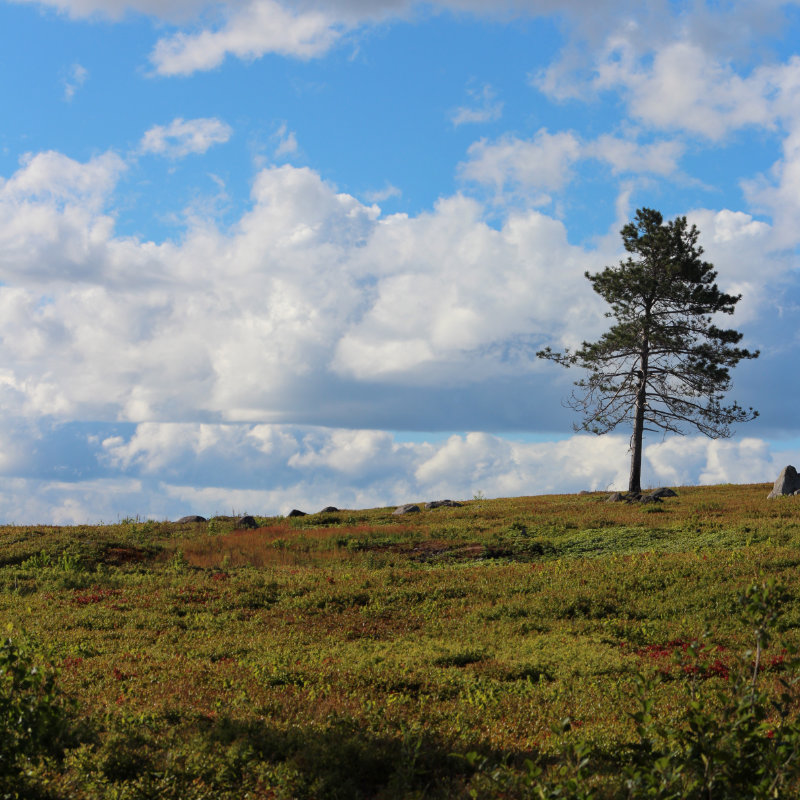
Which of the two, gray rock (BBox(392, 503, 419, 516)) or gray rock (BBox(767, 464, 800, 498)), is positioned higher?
gray rock (BBox(767, 464, 800, 498))

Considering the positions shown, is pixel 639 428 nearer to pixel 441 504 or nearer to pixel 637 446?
pixel 637 446

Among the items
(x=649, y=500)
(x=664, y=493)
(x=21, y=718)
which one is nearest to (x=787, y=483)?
(x=664, y=493)

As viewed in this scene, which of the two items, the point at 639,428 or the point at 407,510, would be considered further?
the point at 639,428

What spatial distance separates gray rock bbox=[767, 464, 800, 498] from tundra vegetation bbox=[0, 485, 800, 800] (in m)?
10.5

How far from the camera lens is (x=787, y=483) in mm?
38969

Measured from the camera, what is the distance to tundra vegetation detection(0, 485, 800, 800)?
6.52m

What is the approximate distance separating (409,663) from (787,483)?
110ft

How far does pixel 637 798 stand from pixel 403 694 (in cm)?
444

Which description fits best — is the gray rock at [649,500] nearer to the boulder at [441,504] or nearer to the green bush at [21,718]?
the boulder at [441,504]

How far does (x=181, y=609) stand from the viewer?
17469 millimetres

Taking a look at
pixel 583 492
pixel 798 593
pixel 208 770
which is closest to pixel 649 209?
pixel 583 492

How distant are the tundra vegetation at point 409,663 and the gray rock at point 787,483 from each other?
10528 millimetres

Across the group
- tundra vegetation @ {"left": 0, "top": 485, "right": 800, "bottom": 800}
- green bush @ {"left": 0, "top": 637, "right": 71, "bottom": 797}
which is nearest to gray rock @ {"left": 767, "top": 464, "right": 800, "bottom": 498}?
tundra vegetation @ {"left": 0, "top": 485, "right": 800, "bottom": 800}

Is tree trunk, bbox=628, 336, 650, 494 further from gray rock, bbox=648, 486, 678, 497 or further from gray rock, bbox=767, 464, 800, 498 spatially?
gray rock, bbox=767, 464, 800, 498
